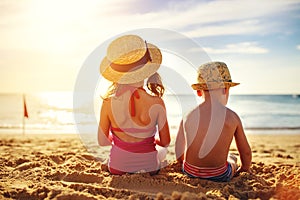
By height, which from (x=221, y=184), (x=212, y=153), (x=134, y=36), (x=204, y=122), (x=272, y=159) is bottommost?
(x=272, y=159)

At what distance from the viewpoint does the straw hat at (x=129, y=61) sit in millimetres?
3584

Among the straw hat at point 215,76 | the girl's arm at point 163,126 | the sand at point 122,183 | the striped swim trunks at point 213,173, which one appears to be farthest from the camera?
the girl's arm at point 163,126

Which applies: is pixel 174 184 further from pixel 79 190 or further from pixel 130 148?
pixel 79 190

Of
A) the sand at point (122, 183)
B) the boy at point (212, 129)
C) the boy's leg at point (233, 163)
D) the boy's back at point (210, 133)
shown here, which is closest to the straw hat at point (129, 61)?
the boy at point (212, 129)

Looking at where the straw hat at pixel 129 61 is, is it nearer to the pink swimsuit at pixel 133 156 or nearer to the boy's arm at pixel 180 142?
the pink swimsuit at pixel 133 156

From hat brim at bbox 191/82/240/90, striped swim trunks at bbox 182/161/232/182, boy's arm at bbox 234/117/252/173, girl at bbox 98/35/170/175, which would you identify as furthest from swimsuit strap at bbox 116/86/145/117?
boy's arm at bbox 234/117/252/173

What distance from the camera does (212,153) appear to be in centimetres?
350

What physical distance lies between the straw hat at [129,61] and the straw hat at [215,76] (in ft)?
1.75

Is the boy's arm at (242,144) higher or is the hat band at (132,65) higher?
the hat band at (132,65)

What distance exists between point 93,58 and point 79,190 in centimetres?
184

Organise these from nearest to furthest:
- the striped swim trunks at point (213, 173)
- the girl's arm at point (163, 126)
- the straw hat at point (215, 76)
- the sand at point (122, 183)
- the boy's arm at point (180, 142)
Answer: the sand at point (122, 183), the straw hat at point (215, 76), the striped swim trunks at point (213, 173), the girl's arm at point (163, 126), the boy's arm at point (180, 142)

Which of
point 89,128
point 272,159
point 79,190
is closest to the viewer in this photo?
point 79,190

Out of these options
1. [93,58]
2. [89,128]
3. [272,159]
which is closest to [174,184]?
[93,58]

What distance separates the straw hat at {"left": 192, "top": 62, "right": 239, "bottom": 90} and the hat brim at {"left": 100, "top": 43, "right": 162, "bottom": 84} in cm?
52
